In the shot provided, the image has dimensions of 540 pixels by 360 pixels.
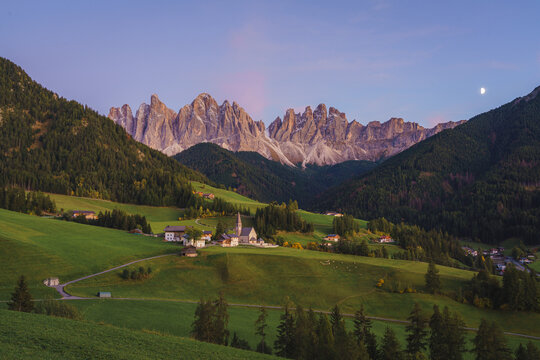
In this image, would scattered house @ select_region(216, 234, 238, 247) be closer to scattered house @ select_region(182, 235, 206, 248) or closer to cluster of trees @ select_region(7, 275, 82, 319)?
scattered house @ select_region(182, 235, 206, 248)

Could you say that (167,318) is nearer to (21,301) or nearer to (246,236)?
(21,301)

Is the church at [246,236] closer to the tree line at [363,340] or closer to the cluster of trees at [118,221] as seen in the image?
the cluster of trees at [118,221]

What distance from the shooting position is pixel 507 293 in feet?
242

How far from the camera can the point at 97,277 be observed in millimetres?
73625

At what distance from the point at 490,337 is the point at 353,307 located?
1212 inches

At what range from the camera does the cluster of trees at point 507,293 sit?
236ft

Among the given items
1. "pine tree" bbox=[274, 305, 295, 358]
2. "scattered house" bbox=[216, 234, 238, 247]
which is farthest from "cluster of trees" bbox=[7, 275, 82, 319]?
"scattered house" bbox=[216, 234, 238, 247]

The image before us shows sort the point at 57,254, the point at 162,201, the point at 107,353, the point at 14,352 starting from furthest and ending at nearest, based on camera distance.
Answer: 1. the point at 162,201
2. the point at 57,254
3. the point at 107,353
4. the point at 14,352

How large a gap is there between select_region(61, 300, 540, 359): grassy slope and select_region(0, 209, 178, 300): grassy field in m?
14.0

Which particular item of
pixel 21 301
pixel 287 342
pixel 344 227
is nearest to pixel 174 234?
pixel 21 301

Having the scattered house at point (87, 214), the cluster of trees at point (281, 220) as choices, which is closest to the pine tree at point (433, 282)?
the cluster of trees at point (281, 220)

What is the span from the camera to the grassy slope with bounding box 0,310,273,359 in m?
23.6

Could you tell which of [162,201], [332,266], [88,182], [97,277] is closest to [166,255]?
[97,277]

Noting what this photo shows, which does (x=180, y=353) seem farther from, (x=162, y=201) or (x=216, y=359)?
(x=162, y=201)
